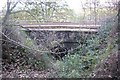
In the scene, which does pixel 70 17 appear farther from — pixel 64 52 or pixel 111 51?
pixel 111 51

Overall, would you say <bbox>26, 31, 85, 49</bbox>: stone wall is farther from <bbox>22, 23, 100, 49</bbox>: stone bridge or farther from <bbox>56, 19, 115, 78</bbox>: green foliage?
<bbox>56, 19, 115, 78</bbox>: green foliage

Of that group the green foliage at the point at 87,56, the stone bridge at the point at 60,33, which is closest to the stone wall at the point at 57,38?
the stone bridge at the point at 60,33

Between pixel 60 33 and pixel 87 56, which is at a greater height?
pixel 60 33

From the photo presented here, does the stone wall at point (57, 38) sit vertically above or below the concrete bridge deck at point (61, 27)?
below

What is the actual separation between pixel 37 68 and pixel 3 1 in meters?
0.83

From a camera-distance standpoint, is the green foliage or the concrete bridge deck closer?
the green foliage

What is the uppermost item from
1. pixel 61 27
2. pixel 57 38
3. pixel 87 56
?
pixel 61 27

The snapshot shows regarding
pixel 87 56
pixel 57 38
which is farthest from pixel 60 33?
pixel 87 56

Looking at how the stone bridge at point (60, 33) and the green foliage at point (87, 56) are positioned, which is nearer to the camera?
the green foliage at point (87, 56)

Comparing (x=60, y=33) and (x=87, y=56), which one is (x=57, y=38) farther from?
(x=87, y=56)

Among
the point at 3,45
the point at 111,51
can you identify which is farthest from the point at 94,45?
the point at 3,45

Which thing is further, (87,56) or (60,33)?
(60,33)

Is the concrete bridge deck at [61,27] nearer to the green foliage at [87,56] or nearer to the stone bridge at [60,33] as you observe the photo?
the stone bridge at [60,33]

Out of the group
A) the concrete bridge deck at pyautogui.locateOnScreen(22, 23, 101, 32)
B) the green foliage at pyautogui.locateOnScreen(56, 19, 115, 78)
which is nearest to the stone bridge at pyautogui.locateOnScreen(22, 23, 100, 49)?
the concrete bridge deck at pyautogui.locateOnScreen(22, 23, 101, 32)
